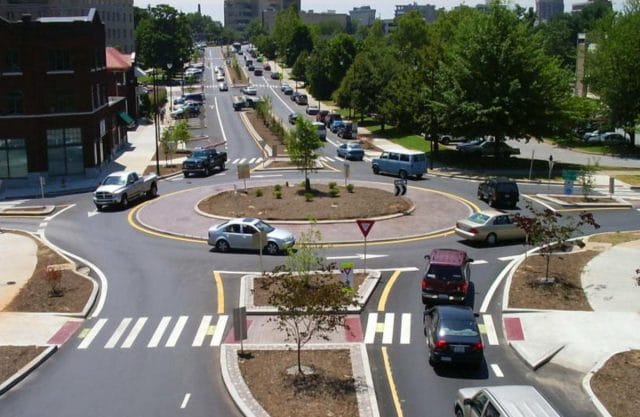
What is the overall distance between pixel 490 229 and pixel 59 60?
3490 cm

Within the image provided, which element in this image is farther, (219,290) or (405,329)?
(219,290)

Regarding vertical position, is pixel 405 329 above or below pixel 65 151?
below

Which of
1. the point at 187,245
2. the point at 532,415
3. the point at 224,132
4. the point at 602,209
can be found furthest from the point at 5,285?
the point at 224,132

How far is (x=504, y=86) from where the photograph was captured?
58281 mm

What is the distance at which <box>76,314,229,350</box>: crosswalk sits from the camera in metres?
23.0

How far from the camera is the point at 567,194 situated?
46.7m

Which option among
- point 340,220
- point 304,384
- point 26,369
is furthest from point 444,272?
point 26,369

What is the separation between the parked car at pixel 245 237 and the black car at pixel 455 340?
505 inches

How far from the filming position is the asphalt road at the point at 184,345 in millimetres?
18594

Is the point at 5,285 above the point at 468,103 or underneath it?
underneath

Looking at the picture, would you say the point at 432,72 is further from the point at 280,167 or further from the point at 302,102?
the point at 302,102

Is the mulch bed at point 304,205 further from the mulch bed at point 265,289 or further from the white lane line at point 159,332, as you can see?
the white lane line at point 159,332

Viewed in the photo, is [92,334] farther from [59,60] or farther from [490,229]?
[59,60]

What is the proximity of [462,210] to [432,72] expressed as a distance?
26.3 metres
